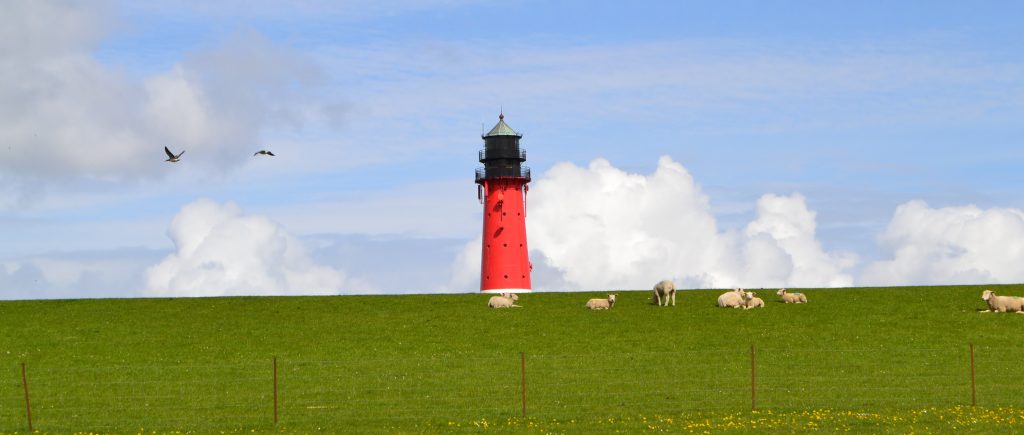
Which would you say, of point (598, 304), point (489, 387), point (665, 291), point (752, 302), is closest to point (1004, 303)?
point (752, 302)

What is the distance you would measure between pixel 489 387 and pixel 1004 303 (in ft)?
89.4

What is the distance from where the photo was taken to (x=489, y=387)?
39281 millimetres

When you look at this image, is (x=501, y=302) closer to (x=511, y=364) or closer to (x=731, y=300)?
(x=731, y=300)

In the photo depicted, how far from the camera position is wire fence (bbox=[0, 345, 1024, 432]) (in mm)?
35000

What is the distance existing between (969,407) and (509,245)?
180 ft

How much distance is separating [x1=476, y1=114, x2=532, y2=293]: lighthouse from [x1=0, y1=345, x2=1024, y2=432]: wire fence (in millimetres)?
41639

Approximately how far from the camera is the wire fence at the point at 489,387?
35.0 meters

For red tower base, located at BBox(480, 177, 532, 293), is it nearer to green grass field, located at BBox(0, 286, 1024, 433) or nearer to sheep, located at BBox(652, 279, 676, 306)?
green grass field, located at BBox(0, 286, 1024, 433)

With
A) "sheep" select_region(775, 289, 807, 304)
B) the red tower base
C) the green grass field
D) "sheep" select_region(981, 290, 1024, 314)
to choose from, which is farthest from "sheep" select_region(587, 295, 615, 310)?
the red tower base

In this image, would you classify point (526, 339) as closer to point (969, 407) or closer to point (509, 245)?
point (969, 407)

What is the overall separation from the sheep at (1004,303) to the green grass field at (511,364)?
1.20 meters

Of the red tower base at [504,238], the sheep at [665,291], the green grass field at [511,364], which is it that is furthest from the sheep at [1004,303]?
the red tower base at [504,238]

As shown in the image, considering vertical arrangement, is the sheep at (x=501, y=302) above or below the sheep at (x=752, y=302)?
Answer: above

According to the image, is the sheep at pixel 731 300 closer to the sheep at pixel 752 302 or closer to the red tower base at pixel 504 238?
the sheep at pixel 752 302
